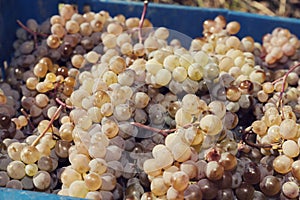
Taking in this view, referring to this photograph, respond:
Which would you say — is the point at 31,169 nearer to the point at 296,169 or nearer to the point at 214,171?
the point at 214,171

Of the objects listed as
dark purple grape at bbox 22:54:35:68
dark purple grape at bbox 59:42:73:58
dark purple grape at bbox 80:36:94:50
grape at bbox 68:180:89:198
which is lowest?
grape at bbox 68:180:89:198

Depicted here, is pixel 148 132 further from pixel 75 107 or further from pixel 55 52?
pixel 55 52

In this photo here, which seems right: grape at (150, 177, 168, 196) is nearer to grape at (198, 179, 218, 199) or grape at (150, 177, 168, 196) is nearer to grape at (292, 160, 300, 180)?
grape at (198, 179, 218, 199)

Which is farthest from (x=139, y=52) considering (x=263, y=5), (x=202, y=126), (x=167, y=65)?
(x=263, y=5)

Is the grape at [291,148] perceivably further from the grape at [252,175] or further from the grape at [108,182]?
the grape at [108,182]

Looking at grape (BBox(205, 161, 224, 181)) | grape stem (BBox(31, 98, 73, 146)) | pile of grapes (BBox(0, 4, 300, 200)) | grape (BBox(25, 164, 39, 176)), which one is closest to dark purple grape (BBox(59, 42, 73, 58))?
pile of grapes (BBox(0, 4, 300, 200))

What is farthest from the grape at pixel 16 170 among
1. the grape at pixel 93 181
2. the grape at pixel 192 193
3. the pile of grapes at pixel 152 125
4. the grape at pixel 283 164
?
the grape at pixel 283 164

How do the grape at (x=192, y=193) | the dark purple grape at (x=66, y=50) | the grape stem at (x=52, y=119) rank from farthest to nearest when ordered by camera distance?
the dark purple grape at (x=66, y=50), the grape stem at (x=52, y=119), the grape at (x=192, y=193)

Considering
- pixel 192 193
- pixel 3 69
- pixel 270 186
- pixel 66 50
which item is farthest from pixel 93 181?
pixel 3 69

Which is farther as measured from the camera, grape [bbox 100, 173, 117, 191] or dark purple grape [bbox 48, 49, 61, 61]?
dark purple grape [bbox 48, 49, 61, 61]

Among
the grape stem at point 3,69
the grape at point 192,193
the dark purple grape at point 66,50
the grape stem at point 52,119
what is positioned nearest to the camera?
the grape at point 192,193
